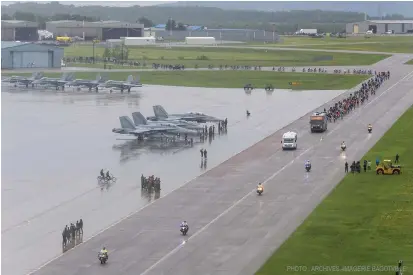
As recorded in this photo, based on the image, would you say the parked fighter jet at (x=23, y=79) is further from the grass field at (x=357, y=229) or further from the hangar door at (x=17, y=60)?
the grass field at (x=357, y=229)

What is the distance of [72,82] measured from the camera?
143625mm

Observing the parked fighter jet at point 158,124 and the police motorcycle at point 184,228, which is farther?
the parked fighter jet at point 158,124

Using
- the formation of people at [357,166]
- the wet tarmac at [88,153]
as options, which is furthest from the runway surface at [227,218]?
the wet tarmac at [88,153]

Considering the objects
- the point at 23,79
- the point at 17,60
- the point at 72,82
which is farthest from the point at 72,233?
the point at 17,60

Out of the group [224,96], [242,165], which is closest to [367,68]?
[224,96]

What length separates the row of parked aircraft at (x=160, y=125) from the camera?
293 ft

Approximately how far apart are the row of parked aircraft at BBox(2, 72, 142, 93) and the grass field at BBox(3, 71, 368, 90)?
8.88 meters

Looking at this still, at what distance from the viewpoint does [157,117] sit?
319ft

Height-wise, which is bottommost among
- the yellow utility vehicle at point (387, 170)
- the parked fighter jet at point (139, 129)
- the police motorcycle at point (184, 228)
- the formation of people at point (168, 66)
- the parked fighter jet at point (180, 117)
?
the police motorcycle at point (184, 228)

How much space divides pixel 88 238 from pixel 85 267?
5895 mm

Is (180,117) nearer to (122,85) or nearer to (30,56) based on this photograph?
(122,85)

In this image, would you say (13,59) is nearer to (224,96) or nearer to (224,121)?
(224,96)

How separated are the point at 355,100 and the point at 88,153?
48.0 metres

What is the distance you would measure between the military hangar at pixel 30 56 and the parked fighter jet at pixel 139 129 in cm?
8892
